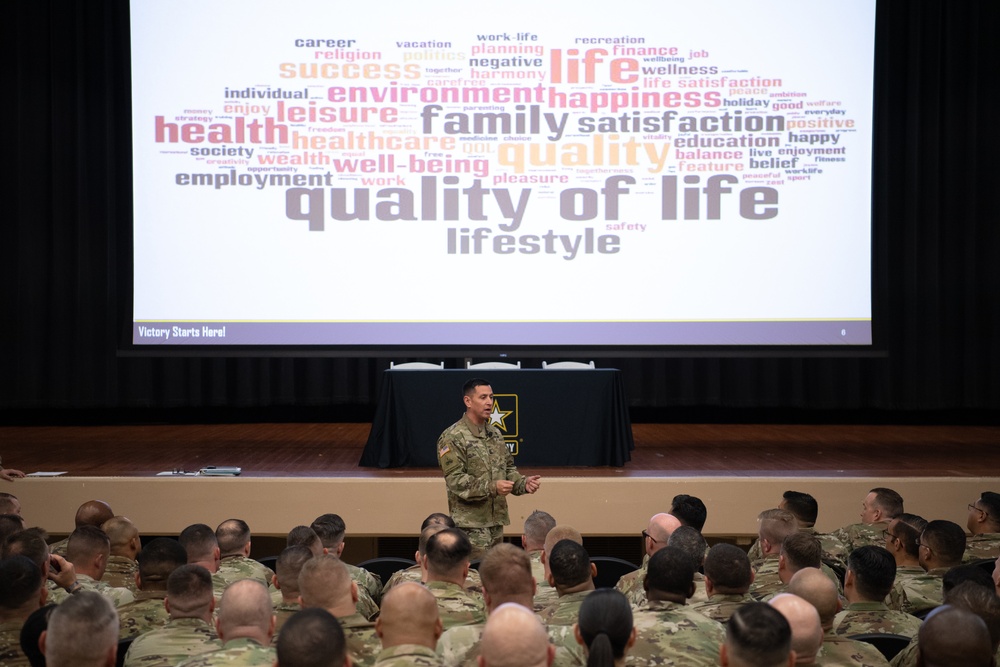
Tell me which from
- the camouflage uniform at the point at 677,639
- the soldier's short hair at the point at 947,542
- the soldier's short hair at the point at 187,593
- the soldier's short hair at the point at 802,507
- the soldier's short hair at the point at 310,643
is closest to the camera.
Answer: the soldier's short hair at the point at 310,643

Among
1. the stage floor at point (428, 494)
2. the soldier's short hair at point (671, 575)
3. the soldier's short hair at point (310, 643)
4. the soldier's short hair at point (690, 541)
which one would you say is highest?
the soldier's short hair at point (310, 643)

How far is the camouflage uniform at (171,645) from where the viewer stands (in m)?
2.86

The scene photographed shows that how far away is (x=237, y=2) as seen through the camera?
7762mm

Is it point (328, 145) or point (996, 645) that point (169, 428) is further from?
point (996, 645)

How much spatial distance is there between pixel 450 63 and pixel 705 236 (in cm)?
237

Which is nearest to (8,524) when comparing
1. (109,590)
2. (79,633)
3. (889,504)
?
(109,590)

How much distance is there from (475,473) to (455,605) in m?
1.94

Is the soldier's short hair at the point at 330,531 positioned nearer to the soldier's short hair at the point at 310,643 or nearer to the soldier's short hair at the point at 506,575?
the soldier's short hair at the point at 506,575

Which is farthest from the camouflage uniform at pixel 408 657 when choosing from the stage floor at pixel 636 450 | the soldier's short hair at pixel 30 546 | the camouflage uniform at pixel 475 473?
the stage floor at pixel 636 450

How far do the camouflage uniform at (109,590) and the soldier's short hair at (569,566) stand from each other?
1571 millimetres

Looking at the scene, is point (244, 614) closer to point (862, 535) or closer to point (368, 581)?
point (368, 581)

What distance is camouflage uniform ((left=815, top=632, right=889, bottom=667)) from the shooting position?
2840 mm

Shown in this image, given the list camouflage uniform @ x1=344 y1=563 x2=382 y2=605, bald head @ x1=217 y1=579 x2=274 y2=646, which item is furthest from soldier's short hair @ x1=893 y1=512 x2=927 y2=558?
bald head @ x1=217 y1=579 x2=274 y2=646

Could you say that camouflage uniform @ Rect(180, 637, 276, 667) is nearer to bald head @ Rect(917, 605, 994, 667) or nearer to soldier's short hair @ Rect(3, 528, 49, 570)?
soldier's short hair @ Rect(3, 528, 49, 570)
